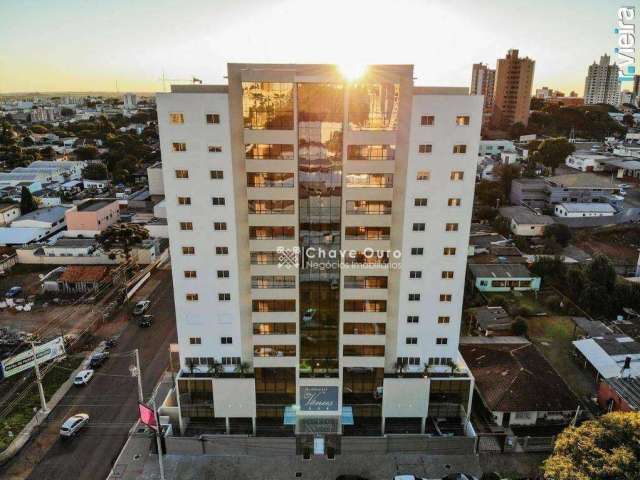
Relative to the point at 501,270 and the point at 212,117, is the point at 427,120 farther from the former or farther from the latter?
the point at 501,270

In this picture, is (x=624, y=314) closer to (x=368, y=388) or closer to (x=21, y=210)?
(x=368, y=388)

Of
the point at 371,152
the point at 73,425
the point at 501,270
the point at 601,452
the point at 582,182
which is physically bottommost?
the point at 73,425

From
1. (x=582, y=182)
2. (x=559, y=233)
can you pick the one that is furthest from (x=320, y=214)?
(x=582, y=182)

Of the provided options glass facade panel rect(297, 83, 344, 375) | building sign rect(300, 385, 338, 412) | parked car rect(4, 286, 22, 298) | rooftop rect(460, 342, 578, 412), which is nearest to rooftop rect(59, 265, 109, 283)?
parked car rect(4, 286, 22, 298)

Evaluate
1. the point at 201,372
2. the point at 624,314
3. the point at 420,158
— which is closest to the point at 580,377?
the point at 624,314

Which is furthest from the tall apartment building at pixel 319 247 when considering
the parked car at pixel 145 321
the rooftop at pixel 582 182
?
the rooftop at pixel 582 182

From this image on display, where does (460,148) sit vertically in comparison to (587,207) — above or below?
above
